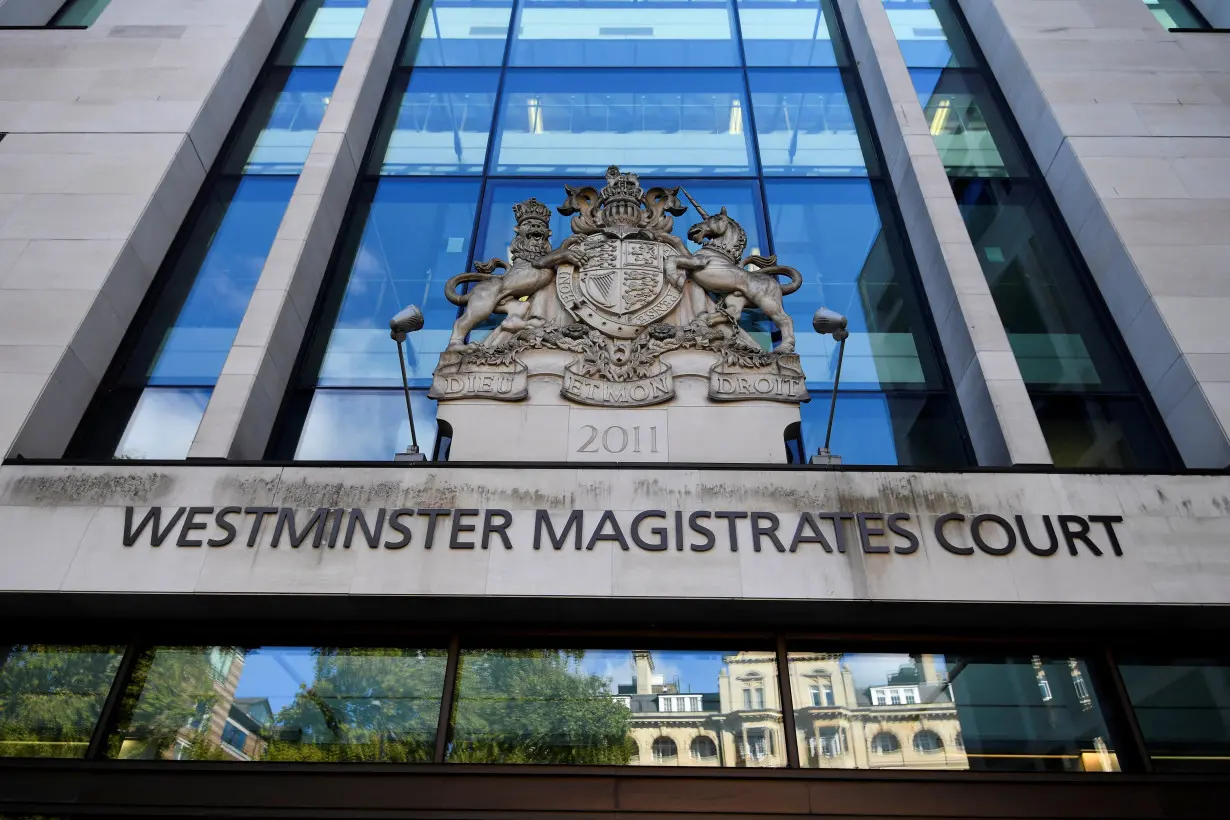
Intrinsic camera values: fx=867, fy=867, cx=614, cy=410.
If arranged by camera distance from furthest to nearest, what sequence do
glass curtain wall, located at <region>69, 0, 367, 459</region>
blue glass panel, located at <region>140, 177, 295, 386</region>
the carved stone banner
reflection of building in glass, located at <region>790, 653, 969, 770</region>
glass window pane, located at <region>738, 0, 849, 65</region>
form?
glass window pane, located at <region>738, 0, 849, 65</region> < blue glass panel, located at <region>140, 177, 295, 386</region> < glass curtain wall, located at <region>69, 0, 367, 459</region> < the carved stone banner < reflection of building in glass, located at <region>790, 653, 969, 770</region>

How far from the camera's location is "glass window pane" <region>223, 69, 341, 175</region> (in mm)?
15055

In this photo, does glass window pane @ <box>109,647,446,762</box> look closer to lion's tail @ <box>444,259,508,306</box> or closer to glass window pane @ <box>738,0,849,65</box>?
lion's tail @ <box>444,259,508,306</box>

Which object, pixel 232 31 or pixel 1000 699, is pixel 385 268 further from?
pixel 1000 699

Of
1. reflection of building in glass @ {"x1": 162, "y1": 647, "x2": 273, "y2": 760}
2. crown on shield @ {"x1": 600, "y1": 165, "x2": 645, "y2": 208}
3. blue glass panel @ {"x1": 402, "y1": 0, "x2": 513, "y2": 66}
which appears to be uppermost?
blue glass panel @ {"x1": 402, "y1": 0, "x2": 513, "y2": 66}

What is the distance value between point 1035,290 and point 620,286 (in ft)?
21.0

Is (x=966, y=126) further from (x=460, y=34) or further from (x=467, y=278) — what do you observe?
(x=460, y=34)

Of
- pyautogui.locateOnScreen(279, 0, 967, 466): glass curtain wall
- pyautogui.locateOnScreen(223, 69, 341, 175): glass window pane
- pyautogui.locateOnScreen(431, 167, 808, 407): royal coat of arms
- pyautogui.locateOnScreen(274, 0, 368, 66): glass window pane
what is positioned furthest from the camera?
pyautogui.locateOnScreen(274, 0, 368, 66): glass window pane

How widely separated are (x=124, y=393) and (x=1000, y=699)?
11.5m

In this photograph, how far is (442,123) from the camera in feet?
54.3

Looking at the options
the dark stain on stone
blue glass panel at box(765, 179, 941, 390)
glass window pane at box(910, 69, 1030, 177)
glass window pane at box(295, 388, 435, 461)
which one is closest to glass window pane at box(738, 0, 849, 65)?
glass window pane at box(910, 69, 1030, 177)

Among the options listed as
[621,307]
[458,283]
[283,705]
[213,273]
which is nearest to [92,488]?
[283,705]

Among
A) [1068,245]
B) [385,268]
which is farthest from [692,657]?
[1068,245]

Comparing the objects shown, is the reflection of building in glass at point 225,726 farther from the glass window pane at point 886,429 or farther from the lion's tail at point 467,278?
the glass window pane at point 886,429

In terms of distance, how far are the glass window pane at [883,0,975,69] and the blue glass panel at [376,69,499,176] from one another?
837cm
